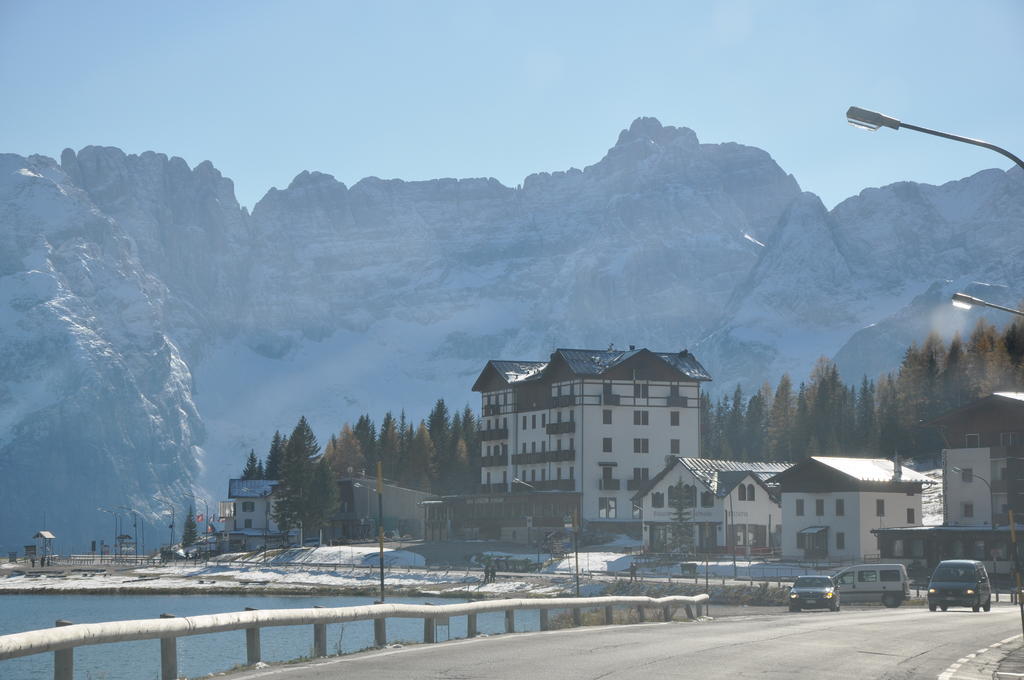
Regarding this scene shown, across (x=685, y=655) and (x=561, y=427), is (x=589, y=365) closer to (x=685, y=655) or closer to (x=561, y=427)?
(x=561, y=427)

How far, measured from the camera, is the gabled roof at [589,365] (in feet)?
477

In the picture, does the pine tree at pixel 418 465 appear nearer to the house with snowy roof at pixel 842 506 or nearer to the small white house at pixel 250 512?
the small white house at pixel 250 512

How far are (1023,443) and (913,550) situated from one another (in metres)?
10.9

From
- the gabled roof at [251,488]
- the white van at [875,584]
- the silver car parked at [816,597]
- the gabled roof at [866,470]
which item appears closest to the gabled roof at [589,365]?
the gabled roof at [866,470]

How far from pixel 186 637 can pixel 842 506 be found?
63.5 metres

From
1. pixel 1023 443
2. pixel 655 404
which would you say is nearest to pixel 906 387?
pixel 655 404

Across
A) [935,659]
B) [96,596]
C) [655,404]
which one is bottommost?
[96,596]

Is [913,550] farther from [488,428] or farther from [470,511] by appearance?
[488,428]

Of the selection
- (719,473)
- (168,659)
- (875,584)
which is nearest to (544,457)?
(719,473)

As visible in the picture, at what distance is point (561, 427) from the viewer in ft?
476

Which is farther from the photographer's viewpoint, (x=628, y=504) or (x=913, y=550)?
(x=628, y=504)

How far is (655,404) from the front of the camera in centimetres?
14725

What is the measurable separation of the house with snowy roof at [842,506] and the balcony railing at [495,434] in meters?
53.2

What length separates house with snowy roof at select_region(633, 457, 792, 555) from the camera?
388 feet
